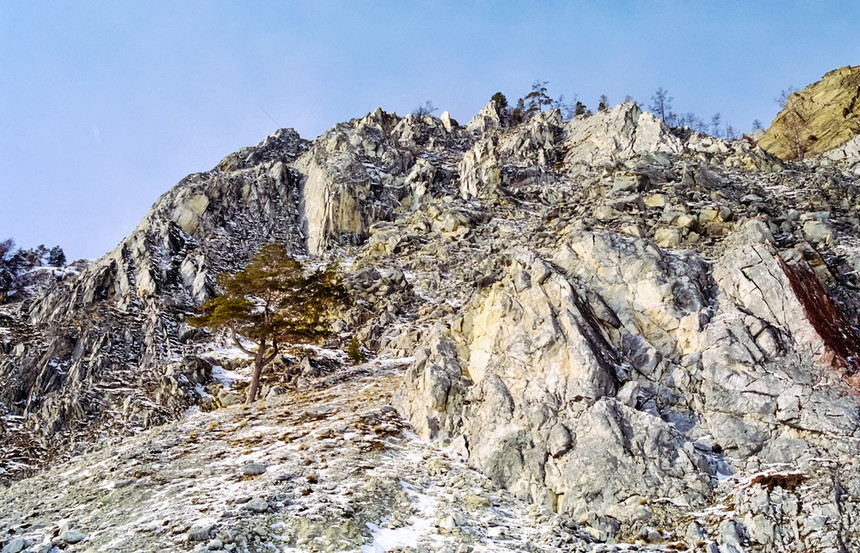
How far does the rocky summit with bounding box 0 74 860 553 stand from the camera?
10.9 m

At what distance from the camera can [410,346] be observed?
2855 cm

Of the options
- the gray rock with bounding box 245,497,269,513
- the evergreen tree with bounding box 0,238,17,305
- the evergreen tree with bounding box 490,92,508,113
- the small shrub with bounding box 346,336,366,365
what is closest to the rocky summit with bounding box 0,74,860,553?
the gray rock with bounding box 245,497,269,513

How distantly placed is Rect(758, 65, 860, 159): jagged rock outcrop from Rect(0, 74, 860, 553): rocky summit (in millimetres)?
32735

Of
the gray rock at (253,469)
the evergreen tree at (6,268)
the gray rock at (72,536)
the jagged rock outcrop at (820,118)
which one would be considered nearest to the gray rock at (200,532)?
the gray rock at (72,536)

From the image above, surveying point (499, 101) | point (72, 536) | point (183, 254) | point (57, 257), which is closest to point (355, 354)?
point (72, 536)

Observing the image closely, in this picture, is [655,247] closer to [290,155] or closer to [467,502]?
[467,502]

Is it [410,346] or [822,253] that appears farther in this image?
[410,346]

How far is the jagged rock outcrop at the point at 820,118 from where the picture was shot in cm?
6188

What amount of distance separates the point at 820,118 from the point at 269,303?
257ft

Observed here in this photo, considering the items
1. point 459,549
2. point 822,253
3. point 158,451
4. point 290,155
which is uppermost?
point 290,155

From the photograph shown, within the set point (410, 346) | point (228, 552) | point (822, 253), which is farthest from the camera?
point (410, 346)

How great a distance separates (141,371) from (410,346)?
16.3 m

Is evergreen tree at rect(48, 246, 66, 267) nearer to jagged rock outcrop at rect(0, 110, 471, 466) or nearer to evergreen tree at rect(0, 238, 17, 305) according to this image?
evergreen tree at rect(0, 238, 17, 305)

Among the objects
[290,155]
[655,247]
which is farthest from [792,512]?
[290,155]
